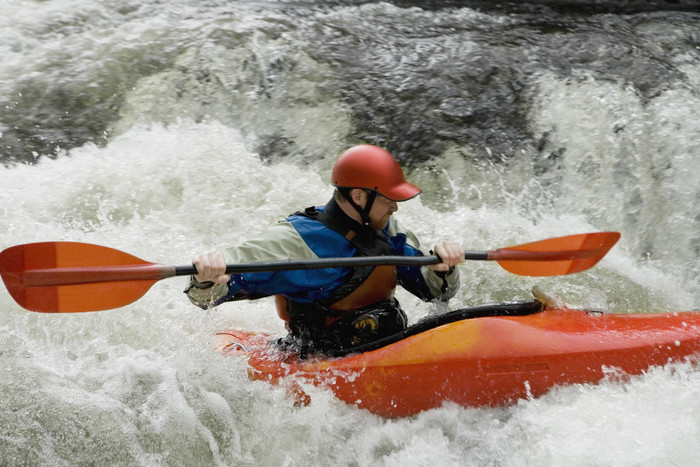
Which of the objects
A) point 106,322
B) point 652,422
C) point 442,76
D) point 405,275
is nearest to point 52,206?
point 106,322

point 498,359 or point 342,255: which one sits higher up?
point 342,255

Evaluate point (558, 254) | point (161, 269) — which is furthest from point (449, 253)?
point (161, 269)

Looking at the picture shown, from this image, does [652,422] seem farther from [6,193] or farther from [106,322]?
[6,193]

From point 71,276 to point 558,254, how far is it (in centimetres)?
201

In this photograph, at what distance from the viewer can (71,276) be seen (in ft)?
8.27

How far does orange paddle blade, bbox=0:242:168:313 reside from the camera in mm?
2459

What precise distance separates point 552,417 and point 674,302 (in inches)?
83.5

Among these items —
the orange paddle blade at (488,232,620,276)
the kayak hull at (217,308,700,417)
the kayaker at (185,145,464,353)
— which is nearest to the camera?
the kayak hull at (217,308,700,417)

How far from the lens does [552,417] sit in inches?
97.0

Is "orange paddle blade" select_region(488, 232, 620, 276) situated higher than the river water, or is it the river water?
"orange paddle blade" select_region(488, 232, 620, 276)

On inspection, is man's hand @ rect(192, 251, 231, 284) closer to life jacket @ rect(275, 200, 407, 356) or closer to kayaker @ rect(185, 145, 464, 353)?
kayaker @ rect(185, 145, 464, 353)

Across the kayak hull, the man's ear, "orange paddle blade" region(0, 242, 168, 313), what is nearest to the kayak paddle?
"orange paddle blade" region(0, 242, 168, 313)

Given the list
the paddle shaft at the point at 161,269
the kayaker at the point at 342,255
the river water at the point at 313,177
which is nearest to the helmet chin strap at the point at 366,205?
the kayaker at the point at 342,255

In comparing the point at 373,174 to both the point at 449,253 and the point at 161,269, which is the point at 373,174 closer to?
the point at 449,253
